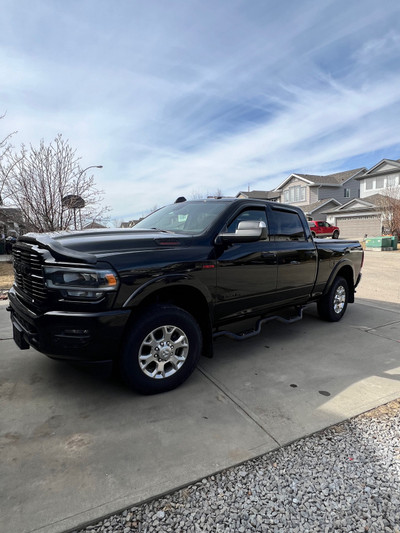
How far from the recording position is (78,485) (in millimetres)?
1905

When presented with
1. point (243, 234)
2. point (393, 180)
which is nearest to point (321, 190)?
point (393, 180)

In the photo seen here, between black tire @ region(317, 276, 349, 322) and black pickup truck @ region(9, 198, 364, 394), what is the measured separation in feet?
4.16

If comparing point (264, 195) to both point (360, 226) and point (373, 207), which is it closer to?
point (360, 226)

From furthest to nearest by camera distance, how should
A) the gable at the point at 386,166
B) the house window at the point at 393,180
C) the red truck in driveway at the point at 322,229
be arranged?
the house window at the point at 393,180 → the gable at the point at 386,166 → the red truck in driveway at the point at 322,229

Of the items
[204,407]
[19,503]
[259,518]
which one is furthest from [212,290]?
[19,503]

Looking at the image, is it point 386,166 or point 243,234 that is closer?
point 243,234

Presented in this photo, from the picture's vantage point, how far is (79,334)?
8.04ft

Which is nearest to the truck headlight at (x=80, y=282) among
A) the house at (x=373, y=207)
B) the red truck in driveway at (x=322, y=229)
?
the house at (x=373, y=207)

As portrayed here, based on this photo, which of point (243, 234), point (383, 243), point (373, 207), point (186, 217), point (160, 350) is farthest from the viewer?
point (373, 207)

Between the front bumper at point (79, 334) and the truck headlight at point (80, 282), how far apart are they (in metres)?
0.15

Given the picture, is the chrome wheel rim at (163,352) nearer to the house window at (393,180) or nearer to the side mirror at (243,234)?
the side mirror at (243,234)

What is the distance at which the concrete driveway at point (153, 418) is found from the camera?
1.87 metres

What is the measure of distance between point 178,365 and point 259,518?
1438mm

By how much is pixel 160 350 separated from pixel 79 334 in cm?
74
